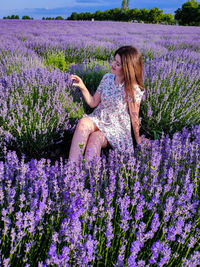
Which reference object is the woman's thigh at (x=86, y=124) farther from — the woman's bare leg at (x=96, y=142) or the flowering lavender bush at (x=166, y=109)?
the flowering lavender bush at (x=166, y=109)

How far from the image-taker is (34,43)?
20.3 ft

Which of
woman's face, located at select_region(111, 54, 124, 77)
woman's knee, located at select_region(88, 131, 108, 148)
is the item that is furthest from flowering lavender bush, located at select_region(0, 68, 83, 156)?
woman's face, located at select_region(111, 54, 124, 77)

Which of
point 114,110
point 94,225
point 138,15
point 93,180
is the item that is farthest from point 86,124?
point 138,15

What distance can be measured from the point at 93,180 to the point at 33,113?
1.44 meters

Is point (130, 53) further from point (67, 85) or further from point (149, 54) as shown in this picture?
point (149, 54)

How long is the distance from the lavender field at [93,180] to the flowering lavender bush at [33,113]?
0.04 feet

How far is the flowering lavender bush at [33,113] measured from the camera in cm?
229

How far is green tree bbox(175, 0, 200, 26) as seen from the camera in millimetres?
35188

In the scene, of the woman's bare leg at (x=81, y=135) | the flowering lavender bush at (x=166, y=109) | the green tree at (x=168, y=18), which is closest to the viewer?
the woman's bare leg at (x=81, y=135)

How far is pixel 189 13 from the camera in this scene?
3644 centimetres

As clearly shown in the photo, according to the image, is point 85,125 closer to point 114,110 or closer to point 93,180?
point 114,110

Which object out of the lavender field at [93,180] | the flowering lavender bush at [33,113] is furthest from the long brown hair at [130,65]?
the flowering lavender bush at [33,113]

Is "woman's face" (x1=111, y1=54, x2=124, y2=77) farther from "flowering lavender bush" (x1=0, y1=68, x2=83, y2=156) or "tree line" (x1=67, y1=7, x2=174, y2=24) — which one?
"tree line" (x1=67, y1=7, x2=174, y2=24)

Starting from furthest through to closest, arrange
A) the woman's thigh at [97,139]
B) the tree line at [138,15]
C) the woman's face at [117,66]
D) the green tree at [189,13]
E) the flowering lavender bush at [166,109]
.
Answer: the tree line at [138,15], the green tree at [189,13], the flowering lavender bush at [166,109], the woman's face at [117,66], the woman's thigh at [97,139]
